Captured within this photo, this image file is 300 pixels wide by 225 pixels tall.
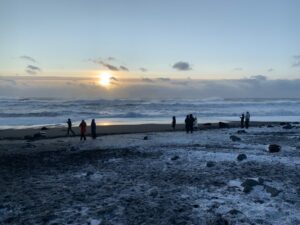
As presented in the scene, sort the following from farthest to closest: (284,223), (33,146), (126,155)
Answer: (33,146), (126,155), (284,223)

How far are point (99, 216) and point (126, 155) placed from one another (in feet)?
35.4

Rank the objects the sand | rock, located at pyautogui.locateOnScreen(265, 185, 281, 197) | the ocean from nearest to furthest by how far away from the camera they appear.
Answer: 1. the sand
2. rock, located at pyautogui.locateOnScreen(265, 185, 281, 197)
3. the ocean

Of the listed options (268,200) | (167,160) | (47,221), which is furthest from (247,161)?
(47,221)

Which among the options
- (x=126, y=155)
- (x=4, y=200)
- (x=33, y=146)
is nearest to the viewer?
(x=4, y=200)

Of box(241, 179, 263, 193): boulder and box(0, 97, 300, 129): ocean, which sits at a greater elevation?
box(0, 97, 300, 129): ocean

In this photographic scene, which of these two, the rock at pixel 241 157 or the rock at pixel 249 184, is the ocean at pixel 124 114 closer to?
the rock at pixel 241 157

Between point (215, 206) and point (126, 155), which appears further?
point (126, 155)

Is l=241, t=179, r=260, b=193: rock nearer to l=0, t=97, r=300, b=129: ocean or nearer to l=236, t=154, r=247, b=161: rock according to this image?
l=236, t=154, r=247, b=161: rock

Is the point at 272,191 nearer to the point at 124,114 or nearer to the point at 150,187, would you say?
the point at 150,187

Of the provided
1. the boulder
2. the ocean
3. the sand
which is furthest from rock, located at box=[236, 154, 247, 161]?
the ocean

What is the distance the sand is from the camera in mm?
11562

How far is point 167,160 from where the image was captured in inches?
790

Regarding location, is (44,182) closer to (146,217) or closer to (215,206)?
(146,217)

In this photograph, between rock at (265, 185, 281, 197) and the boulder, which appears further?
the boulder
